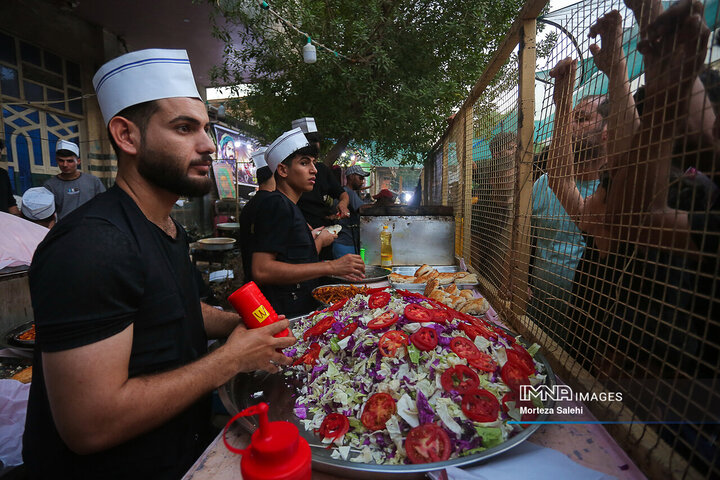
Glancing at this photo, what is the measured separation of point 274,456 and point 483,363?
1002 millimetres

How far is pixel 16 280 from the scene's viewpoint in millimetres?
3369

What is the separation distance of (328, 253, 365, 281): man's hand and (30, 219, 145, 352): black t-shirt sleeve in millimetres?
1730

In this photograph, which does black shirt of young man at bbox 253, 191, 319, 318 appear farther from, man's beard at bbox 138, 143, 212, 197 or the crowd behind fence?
the crowd behind fence

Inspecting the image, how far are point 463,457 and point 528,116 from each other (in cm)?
203

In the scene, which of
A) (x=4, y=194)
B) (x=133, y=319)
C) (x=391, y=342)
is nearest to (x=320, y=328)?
(x=391, y=342)

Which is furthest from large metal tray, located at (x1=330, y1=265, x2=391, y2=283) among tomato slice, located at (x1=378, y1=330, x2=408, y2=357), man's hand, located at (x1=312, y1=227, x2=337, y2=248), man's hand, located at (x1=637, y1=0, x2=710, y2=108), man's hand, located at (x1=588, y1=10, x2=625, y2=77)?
man's hand, located at (x1=637, y1=0, x2=710, y2=108)

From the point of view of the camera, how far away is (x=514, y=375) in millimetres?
1474

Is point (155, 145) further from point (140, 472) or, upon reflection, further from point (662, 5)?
point (662, 5)

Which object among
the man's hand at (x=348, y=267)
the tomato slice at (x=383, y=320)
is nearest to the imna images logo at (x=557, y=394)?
the tomato slice at (x=383, y=320)

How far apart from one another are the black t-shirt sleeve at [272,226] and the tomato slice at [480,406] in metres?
1.90

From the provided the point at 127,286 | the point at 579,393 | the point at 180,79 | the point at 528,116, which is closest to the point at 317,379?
the point at 127,286

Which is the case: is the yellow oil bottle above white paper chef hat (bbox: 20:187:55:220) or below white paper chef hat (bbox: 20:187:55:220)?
below

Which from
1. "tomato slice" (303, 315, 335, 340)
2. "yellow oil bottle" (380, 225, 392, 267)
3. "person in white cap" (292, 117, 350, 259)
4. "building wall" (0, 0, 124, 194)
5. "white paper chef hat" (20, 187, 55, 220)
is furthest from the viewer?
"building wall" (0, 0, 124, 194)

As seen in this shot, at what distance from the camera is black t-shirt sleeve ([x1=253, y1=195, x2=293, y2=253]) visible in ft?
9.27
